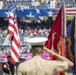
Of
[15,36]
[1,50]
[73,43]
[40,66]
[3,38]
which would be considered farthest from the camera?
[3,38]

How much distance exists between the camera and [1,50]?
2144 cm

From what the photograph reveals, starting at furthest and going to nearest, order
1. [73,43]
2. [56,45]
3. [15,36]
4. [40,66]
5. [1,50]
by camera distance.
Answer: [1,50] → [15,36] → [73,43] → [56,45] → [40,66]

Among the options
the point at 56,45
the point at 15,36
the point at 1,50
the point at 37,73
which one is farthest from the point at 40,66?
the point at 1,50

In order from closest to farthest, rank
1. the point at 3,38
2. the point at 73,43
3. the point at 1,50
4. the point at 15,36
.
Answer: the point at 73,43, the point at 15,36, the point at 1,50, the point at 3,38

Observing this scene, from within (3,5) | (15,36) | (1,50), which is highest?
(15,36)

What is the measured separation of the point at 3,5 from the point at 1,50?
4.54 meters

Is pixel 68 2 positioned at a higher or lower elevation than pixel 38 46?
lower

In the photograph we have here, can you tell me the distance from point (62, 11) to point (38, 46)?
2320 millimetres

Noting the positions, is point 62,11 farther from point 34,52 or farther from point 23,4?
point 23,4

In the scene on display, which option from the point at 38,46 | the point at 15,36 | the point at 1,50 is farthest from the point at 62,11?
the point at 1,50

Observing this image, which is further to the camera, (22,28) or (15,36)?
(22,28)

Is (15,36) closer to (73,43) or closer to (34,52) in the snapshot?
(73,43)

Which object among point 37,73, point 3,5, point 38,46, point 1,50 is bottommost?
point 1,50

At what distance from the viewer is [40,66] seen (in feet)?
9.66
